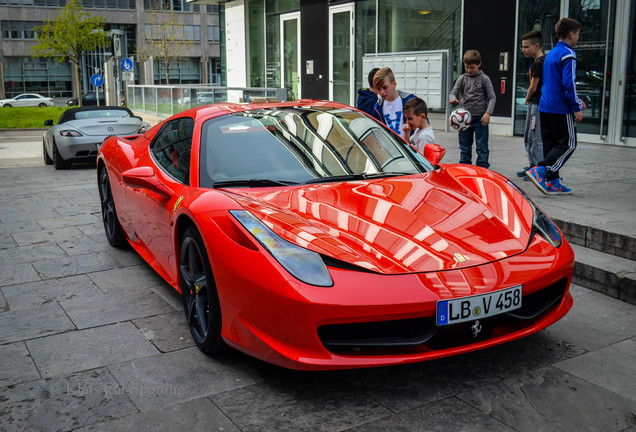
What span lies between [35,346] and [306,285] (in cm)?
193

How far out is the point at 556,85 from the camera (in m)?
6.86

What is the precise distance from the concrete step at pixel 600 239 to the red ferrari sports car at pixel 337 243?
4.87 ft

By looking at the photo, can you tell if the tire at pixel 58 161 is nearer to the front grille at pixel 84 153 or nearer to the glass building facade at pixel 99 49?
the front grille at pixel 84 153

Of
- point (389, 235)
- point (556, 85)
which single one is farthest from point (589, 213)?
point (389, 235)

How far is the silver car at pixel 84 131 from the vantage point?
1212 cm

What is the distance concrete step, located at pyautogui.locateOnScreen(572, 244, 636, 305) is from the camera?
4559 mm

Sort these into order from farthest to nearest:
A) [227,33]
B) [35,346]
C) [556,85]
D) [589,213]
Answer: [227,33], [556,85], [589,213], [35,346]

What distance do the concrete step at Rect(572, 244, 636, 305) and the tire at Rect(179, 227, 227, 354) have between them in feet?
9.19

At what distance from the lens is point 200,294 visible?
3.67 m

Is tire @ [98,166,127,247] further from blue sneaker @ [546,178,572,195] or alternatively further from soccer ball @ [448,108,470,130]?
blue sneaker @ [546,178,572,195]

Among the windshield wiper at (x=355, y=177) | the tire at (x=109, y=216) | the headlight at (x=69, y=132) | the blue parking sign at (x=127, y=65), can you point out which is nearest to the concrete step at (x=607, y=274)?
the windshield wiper at (x=355, y=177)

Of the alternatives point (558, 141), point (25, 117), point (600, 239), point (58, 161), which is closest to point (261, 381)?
point (600, 239)

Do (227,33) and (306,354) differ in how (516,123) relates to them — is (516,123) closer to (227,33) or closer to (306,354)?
(306,354)

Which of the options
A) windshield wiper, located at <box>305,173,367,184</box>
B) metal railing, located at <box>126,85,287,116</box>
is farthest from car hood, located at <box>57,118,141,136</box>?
windshield wiper, located at <box>305,173,367,184</box>
